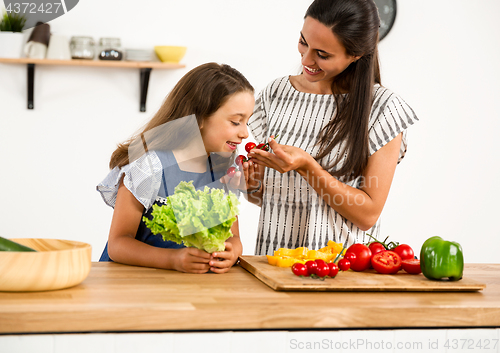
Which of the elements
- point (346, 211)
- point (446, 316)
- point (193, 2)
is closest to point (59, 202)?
point (193, 2)

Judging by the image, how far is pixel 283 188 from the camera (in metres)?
1.65

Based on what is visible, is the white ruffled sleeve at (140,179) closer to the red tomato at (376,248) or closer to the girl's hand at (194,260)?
the girl's hand at (194,260)

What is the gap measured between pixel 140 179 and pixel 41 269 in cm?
43

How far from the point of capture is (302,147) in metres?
1.61

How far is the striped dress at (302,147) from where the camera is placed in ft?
4.87

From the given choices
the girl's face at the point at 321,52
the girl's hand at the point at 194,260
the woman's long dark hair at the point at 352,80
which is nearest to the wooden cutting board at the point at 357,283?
the girl's hand at the point at 194,260

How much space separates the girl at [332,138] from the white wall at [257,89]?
1.63 m

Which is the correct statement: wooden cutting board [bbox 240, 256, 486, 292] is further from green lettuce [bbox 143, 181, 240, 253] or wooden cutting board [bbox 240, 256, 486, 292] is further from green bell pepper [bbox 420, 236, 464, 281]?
green lettuce [bbox 143, 181, 240, 253]

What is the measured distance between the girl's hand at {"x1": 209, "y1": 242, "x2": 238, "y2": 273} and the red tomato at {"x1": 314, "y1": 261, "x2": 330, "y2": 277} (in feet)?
0.76

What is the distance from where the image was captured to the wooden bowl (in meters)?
0.93

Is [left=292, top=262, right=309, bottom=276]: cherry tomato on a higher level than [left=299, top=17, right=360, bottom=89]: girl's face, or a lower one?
lower

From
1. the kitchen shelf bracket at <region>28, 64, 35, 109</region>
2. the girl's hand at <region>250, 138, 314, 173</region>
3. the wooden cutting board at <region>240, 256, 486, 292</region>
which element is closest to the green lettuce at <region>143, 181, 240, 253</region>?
the wooden cutting board at <region>240, 256, 486, 292</region>

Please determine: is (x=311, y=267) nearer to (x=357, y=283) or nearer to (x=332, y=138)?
(x=357, y=283)

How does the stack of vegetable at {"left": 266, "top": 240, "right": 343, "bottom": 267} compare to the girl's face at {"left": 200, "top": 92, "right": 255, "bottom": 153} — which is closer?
the stack of vegetable at {"left": 266, "top": 240, "right": 343, "bottom": 267}
